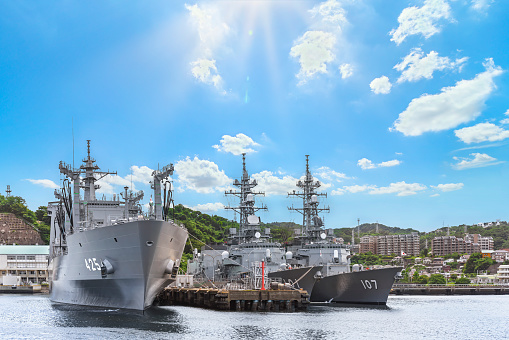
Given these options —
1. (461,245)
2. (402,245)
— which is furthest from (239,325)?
(402,245)

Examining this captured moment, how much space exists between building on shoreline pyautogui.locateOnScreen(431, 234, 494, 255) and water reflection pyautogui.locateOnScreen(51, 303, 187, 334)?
154m

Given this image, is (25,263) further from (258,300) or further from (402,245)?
(402,245)

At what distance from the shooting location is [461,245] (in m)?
169

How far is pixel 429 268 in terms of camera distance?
423ft

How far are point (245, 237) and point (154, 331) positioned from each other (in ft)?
87.6

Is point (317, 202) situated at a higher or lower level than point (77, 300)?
higher

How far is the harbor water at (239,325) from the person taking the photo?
23797 millimetres

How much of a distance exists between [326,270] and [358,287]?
5.90 m

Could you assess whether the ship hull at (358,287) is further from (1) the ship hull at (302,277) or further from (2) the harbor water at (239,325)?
(2) the harbor water at (239,325)

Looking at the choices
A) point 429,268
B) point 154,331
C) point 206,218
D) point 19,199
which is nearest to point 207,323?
point 154,331

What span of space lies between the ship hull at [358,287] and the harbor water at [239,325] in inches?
213

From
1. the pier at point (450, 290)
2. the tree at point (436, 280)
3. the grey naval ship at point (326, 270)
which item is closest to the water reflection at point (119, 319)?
the grey naval ship at point (326, 270)

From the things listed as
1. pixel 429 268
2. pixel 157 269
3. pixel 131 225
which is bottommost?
pixel 429 268

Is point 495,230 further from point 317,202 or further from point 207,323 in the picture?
point 207,323
